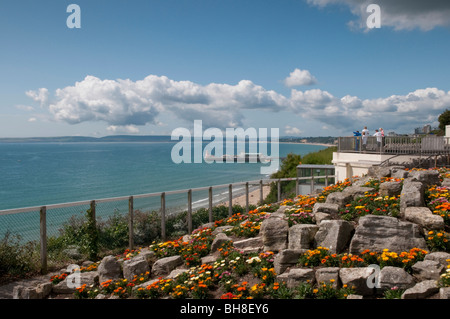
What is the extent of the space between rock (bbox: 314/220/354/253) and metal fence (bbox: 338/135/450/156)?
16.7m

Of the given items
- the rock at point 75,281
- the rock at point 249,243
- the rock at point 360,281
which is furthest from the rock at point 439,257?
the rock at point 75,281

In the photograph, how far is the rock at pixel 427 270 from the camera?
579cm

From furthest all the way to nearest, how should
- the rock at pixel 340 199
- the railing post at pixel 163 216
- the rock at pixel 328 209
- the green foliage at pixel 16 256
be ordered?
the railing post at pixel 163 216 < the rock at pixel 340 199 < the rock at pixel 328 209 < the green foliage at pixel 16 256

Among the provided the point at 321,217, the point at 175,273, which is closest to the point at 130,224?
the point at 175,273

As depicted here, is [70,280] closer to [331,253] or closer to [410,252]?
[331,253]

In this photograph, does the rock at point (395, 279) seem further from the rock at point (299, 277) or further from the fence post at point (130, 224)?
the fence post at point (130, 224)

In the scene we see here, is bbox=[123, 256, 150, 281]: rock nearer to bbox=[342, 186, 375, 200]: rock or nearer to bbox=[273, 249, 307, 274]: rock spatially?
bbox=[273, 249, 307, 274]: rock

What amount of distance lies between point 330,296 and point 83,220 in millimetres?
7119

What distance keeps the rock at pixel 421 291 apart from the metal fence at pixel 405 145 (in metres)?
18.2

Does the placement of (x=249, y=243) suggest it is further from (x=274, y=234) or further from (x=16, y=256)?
(x=16, y=256)

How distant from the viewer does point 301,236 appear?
24.4 ft

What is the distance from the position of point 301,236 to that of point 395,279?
2.07 metres
